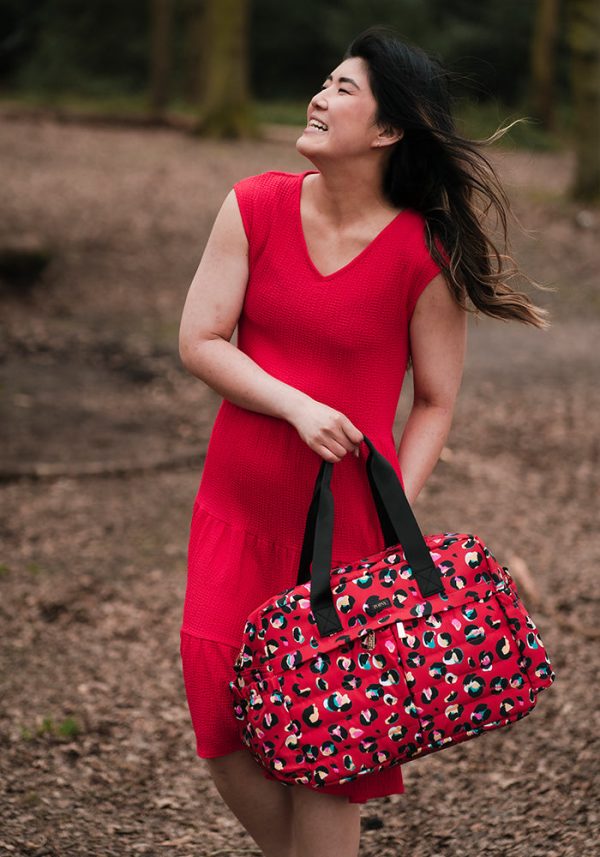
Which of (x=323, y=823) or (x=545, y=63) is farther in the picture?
(x=545, y=63)

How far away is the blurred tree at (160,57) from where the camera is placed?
83.7ft

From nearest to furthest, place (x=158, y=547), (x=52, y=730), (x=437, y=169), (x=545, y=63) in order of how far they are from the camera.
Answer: (x=437, y=169) → (x=52, y=730) → (x=158, y=547) → (x=545, y=63)

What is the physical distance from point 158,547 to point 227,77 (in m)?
Answer: 16.2

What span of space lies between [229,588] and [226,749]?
0.36 m

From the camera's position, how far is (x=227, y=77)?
2039 cm

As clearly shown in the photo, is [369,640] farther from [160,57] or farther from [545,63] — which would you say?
[545,63]

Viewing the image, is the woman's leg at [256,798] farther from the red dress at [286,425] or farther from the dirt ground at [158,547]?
the dirt ground at [158,547]

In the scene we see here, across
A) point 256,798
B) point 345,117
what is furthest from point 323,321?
point 256,798

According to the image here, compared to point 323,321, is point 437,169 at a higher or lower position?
higher

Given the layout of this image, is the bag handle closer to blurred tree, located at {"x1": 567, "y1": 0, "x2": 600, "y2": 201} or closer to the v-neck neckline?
the v-neck neckline

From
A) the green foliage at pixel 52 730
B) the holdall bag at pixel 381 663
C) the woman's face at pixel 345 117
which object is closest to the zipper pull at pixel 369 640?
the holdall bag at pixel 381 663

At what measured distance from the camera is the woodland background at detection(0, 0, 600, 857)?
11.8 feet

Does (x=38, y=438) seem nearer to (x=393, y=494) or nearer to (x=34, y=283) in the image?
(x=34, y=283)

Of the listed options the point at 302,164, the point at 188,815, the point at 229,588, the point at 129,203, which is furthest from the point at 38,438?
the point at 302,164
